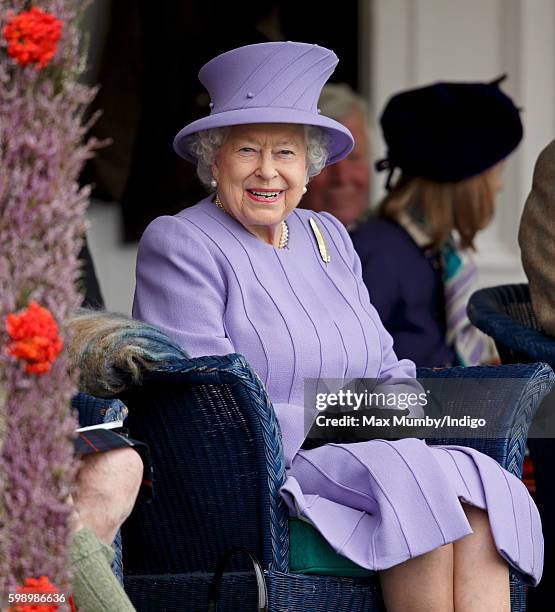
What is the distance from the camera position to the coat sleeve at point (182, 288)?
3.42m

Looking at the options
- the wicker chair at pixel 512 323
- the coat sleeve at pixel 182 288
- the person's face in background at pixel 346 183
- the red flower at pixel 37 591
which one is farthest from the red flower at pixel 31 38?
the person's face in background at pixel 346 183

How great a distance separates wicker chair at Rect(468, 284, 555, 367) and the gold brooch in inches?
24.6

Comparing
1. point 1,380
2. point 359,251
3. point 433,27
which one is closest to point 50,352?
point 1,380

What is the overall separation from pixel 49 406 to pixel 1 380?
0.09 m

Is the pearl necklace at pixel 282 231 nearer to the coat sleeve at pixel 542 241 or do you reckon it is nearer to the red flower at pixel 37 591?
the coat sleeve at pixel 542 241

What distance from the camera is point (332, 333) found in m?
3.61

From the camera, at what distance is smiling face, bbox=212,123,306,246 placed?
3.64m

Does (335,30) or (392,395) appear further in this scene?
(335,30)

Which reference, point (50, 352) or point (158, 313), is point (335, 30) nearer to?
point (158, 313)

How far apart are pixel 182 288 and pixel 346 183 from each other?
2.89 meters

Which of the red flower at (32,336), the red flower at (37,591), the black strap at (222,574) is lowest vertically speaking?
the black strap at (222,574)

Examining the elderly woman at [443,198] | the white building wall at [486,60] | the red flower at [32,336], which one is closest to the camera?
the red flower at [32,336]

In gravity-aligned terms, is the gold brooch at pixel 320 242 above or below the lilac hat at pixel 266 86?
below

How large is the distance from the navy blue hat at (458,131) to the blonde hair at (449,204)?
0.04 metres
